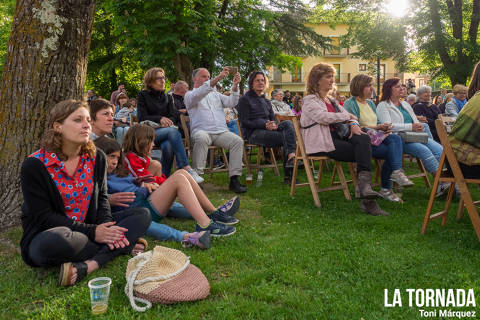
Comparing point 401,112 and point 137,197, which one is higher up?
point 401,112

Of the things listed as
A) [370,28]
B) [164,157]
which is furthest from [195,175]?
[370,28]

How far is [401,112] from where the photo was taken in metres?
5.46

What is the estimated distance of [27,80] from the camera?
11.9 feet

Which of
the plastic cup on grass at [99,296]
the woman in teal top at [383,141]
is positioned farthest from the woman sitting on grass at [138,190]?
the woman in teal top at [383,141]

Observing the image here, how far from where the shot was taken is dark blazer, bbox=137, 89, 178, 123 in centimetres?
551

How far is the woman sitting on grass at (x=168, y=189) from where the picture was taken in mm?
3445

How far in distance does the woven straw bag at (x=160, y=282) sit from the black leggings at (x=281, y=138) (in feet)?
12.0

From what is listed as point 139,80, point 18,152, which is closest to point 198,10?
point 18,152

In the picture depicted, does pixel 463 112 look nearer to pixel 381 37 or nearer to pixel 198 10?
pixel 198 10

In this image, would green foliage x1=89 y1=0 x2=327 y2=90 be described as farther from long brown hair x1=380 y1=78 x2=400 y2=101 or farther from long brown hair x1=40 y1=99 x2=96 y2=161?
long brown hair x1=40 y1=99 x2=96 y2=161

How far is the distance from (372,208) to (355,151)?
2.23 ft

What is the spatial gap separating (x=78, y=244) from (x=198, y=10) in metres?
10.2

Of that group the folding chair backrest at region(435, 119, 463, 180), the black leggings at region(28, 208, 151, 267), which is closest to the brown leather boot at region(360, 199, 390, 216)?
the folding chair backrest at region(435, 119, 463, 180)

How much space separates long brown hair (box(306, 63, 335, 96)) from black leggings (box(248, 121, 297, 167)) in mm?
1048
